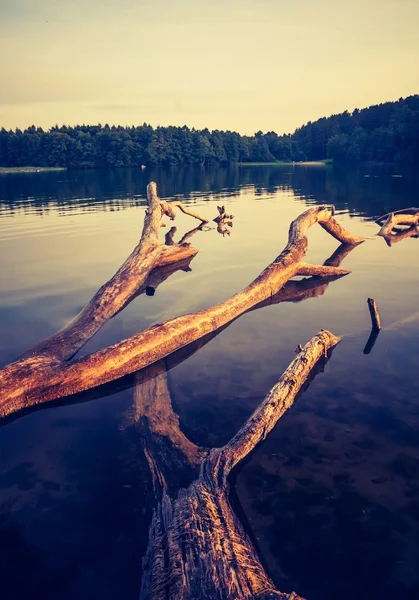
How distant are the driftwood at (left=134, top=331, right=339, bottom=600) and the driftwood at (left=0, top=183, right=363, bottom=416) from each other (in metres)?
0.98

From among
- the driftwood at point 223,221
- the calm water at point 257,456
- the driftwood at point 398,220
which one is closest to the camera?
the calm water at point 257,456

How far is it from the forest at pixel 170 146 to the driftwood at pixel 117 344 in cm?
10850

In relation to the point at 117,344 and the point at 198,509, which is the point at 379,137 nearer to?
the point at 117,344

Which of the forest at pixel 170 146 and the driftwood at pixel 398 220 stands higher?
the forest at pixel 170 146

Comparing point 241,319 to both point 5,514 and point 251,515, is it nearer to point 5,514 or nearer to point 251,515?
point 251,515

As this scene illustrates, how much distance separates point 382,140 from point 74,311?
11849 centimetres

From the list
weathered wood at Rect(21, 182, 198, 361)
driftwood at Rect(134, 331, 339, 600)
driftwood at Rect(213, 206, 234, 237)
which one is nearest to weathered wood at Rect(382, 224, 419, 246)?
driftwood at Rect(213, 206, 234, 237)

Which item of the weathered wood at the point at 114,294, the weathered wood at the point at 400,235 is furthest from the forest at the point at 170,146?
the weathered wood at the point at 114,294

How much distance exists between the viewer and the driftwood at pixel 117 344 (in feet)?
25.4

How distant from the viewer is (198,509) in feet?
15.4

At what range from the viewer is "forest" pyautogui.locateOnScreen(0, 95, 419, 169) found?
5002 inches

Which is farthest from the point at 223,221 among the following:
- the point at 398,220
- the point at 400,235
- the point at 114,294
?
the point at 114,294

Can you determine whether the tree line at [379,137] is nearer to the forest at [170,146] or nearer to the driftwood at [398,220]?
the forest at [170,146]

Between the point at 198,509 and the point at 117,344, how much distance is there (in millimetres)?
4770
